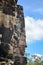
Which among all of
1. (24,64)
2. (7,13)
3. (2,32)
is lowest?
(24,64)

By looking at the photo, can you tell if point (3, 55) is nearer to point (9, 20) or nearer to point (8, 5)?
point (9, 20)

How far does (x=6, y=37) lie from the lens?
27672 mm

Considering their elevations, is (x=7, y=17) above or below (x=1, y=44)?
above

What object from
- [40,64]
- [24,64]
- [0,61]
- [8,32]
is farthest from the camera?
[40,64]

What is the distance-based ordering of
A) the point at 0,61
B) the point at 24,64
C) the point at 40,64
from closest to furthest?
the point at 0,61 → the point at 24,64 → the point at 40,64

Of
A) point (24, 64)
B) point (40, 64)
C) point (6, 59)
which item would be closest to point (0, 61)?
point (6, 59)

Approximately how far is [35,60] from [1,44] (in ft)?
192

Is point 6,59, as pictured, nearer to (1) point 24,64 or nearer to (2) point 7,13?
(2) point 7,13

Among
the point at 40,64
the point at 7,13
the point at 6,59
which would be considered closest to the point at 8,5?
the point at 7,13

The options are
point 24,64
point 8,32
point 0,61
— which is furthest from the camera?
point 24,64

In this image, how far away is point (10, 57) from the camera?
28.9 m

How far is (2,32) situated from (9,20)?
4.71 feet

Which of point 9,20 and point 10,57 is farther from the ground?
point 9,20

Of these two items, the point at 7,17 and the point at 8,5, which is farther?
the point at 8,5
